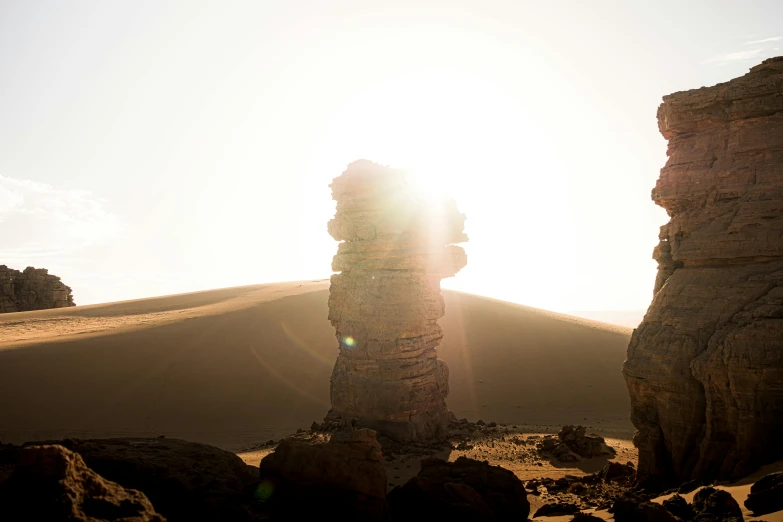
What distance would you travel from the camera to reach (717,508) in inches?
235

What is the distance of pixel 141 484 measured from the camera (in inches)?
243

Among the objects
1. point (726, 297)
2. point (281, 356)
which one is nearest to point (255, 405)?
point (281, 356)

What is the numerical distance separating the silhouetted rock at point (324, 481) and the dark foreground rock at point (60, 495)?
1885 millimetres

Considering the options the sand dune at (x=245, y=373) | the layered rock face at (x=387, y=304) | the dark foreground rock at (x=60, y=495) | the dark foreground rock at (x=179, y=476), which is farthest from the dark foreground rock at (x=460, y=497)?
the sand dune at (x=245, y=373)

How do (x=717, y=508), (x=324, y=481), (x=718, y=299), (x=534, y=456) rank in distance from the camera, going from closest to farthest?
1. (x=717, y=508)
2. (x=324, y=481)
3. (x=718, y=299)
4. (x=534, y=456)

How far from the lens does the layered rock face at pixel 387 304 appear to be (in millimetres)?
14547

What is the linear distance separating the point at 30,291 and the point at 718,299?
52.2 m

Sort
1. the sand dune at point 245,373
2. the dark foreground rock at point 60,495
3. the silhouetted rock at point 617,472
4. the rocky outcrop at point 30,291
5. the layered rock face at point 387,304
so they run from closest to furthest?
the dark foreground rock at point 60,495 < the silhouetted rock at point 617,472 < the layered rock face at point 387,304 < the sand dune at point 245,373 < the rocky outcrop at point 30,291

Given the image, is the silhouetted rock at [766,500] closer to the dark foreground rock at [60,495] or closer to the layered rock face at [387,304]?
the dark foreground rock at [60,495]

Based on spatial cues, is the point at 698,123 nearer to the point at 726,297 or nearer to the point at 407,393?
the point at 726,297

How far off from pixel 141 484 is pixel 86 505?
4.03 feet

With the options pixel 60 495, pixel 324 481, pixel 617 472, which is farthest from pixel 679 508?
pixel 60 495

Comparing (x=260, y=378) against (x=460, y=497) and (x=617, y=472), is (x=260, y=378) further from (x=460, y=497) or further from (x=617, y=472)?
(x=460, y=497)

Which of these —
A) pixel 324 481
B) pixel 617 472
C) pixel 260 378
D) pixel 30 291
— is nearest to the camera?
pixel 324 481
